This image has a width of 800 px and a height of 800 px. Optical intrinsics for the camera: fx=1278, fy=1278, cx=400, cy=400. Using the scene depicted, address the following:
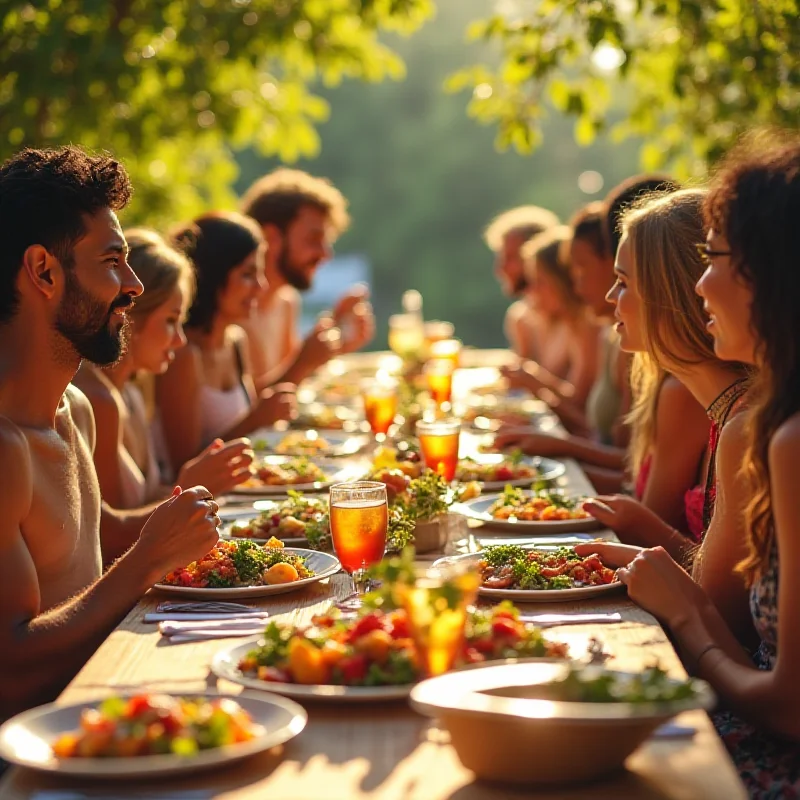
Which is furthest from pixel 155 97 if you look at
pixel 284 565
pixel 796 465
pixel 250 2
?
pixel 796 465

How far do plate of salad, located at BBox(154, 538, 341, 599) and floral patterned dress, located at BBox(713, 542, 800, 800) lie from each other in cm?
81

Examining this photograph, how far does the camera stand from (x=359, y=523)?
2.38 metres

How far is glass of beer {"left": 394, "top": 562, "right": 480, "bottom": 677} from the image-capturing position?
161cm

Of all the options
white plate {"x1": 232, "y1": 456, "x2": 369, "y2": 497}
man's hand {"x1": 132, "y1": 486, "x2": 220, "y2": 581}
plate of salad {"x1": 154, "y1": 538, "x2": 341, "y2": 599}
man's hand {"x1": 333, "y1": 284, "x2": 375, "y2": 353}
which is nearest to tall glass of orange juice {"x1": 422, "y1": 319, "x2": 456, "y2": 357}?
A: man's hand {"x1": 333, "y1": 284, "x2": 375, "y2": 353}

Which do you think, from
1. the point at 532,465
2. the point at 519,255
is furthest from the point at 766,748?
the point at 519,255

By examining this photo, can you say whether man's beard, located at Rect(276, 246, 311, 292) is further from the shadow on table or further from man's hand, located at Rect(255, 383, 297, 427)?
the shadow on table

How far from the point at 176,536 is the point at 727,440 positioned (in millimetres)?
1096

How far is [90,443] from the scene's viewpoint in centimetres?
311

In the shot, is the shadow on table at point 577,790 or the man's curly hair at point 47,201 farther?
the man's curly hair at point 47,201

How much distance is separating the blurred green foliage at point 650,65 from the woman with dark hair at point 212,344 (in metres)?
1.41

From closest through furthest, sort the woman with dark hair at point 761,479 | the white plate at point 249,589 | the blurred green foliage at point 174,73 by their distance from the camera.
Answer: the woman with dark hair at point 761,479 → the white plate at point 249,589 → the blurred green foliage at point 174,73

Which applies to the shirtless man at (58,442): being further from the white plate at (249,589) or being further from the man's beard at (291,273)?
the man's beard at (291,273)

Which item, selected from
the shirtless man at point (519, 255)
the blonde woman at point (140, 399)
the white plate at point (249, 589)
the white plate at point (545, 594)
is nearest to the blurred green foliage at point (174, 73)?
the shirtless man at point (519, 255)

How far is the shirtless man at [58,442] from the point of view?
228cm
